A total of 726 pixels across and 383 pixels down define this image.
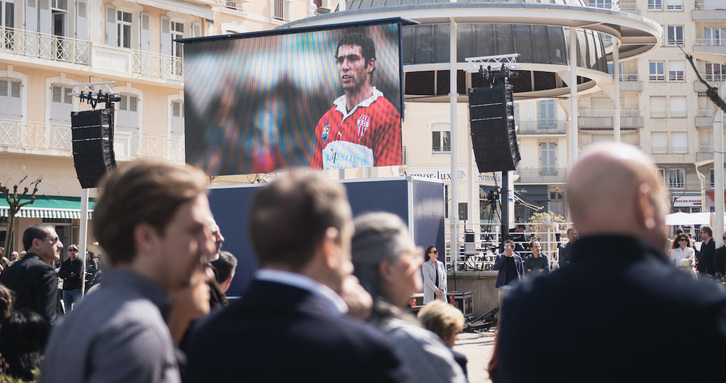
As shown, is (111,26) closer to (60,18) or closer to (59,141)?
(60,18)

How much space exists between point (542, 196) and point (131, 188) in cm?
6741

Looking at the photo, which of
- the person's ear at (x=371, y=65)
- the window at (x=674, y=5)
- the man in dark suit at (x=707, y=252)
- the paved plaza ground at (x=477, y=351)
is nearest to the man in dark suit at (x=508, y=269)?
the paved plaza ground at (x=477, y=351)

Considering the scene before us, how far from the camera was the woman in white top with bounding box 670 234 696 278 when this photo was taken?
18094mm

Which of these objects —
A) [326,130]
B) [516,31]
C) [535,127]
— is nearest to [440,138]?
[535,127]

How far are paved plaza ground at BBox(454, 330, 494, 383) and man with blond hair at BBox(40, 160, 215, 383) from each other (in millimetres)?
8720

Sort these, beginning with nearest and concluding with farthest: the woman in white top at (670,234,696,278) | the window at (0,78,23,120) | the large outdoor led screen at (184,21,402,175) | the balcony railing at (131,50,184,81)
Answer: the woman in white top at (670,234,696,278) < the large outdoor led screen at (184,21,402,175) < the window at (0,78,23,120) < the balcony railing at (131,50,184,81)

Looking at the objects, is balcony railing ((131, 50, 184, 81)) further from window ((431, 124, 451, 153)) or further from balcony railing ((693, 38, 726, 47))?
balcony railing ((693, 38, 726, 47))

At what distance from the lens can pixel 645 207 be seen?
112 inches

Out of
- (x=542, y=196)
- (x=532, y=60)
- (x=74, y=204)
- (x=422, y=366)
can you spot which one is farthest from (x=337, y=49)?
(x=542, y=196)

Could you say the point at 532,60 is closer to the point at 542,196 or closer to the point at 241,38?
the point at 241,38

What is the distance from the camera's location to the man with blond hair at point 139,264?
2926 mm

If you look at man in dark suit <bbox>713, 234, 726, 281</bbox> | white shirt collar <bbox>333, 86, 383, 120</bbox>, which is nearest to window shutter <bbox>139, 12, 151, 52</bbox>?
white shirt collar <bbox>333, 86, 383, 120</bbox>

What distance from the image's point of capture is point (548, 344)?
2883 mm

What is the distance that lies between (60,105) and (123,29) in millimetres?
4016
